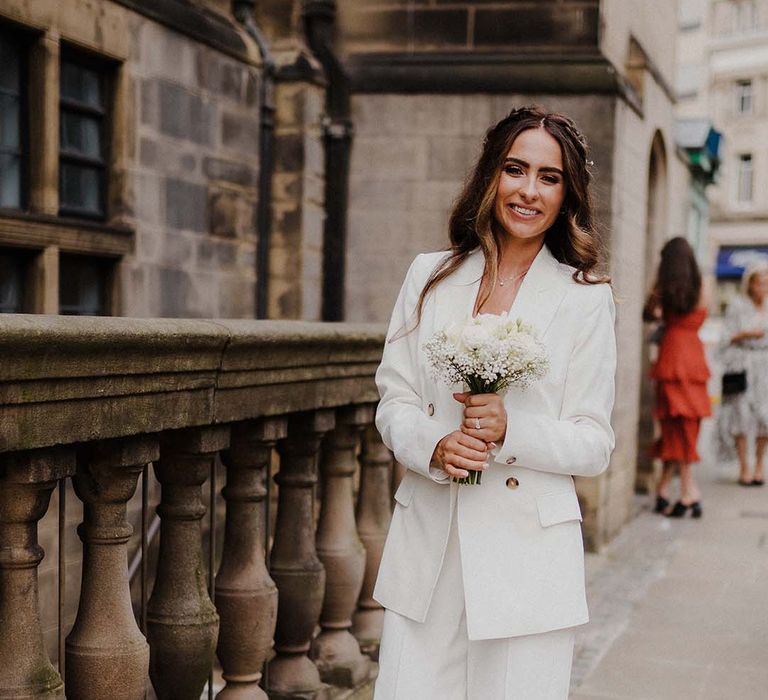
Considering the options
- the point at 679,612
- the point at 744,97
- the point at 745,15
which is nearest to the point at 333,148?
the point at 679,612

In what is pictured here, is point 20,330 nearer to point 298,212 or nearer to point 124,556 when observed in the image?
point 124,556

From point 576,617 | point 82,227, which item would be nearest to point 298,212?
point 82,227

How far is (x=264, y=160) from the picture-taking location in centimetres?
737

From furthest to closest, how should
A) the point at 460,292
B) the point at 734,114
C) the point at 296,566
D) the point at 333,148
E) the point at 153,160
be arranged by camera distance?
the point at 734,114 < the point at 333,148 < the point at 153,160 < the point at 296,566 < the point at 460,292

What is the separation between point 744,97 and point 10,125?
135 ft

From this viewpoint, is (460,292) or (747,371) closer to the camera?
(460,292)

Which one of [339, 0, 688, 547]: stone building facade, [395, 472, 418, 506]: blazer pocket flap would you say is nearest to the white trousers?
[395, 472, 418, 506]: blazer pocket flap

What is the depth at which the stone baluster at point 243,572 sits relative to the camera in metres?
3.10

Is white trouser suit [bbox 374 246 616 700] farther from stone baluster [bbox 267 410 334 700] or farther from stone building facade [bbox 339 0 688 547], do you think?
stone building facade [bbox 339 0 688 547]

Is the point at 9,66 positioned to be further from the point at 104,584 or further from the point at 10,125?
the point at 104,584

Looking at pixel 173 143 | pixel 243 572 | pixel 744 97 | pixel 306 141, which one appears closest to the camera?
pixel 243 572

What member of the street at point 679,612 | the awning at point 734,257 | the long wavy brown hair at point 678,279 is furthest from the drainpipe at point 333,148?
the awning at point 734,257

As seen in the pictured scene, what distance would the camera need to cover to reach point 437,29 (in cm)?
762

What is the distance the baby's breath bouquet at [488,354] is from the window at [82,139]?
386 cm
